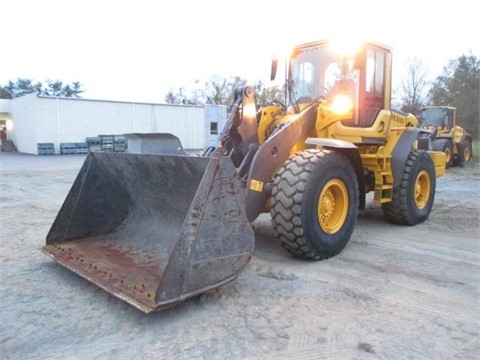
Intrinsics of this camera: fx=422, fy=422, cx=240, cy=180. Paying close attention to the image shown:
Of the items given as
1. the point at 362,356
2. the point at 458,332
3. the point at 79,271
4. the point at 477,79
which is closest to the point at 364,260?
the point at 458,332

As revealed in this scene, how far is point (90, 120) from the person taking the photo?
25.2 metres

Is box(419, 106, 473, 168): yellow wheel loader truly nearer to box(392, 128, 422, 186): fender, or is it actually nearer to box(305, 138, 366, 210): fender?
box(392, 128, 422, 186): fender

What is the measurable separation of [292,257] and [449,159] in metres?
14.4

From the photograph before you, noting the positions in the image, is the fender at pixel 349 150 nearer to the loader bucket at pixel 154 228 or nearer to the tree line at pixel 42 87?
the loader bucket at pixel 154 228

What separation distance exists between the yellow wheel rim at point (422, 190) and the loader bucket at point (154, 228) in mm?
3880

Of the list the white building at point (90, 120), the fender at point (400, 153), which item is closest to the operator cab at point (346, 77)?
the fender at point (400, 153)

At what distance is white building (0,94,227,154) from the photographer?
23.9 meters

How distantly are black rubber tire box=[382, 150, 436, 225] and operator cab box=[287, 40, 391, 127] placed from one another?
90cm

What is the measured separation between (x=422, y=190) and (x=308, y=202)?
10.7ft

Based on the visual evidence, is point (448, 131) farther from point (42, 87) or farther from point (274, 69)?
point (42, 87)

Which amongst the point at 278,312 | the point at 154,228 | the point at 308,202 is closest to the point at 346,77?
the point at 308,202

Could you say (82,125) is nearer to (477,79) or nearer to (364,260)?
(364,260)

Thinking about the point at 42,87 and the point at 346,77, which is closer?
the point at 346,77

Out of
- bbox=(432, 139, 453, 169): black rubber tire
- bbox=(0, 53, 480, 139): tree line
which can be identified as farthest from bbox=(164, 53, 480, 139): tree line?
bbox=(432, 139, 453, 169): black rubber tire
